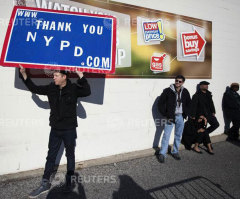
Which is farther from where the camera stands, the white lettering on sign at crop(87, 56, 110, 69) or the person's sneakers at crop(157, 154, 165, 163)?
the person's sneakers at crop(157, 154, 165, 163)

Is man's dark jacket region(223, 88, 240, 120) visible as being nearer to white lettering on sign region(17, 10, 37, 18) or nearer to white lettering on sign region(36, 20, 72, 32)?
white lettering on sign region(36, 20, 72, 32)

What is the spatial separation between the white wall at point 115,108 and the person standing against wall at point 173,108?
52 cm

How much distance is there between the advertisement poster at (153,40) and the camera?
141 inches

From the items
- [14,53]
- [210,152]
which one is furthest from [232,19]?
[14,53]

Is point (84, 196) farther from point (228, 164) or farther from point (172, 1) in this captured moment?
point (172, 1)

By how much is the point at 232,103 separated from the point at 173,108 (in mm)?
2613

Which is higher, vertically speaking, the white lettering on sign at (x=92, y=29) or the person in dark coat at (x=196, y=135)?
the white lettering on sign at (x=92, y=29)

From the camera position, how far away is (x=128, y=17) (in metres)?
3.86

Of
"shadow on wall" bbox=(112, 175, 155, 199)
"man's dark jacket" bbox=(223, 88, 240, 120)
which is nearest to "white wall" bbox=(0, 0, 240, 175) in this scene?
"man's dark jacket" bbox=(223, 88, 240, 120)

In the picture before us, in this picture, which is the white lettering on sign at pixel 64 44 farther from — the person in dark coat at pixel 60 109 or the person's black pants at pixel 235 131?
the person's black pants at pixel 235 131

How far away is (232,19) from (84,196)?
630 centimetres

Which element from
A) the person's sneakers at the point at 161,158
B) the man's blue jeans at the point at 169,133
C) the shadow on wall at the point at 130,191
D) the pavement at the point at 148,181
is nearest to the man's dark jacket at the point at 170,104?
the man's blue jeans at the point at 169,133

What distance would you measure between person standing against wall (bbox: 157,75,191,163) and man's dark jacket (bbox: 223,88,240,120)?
2174 mm

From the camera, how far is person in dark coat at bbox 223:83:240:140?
5234 millimetres
